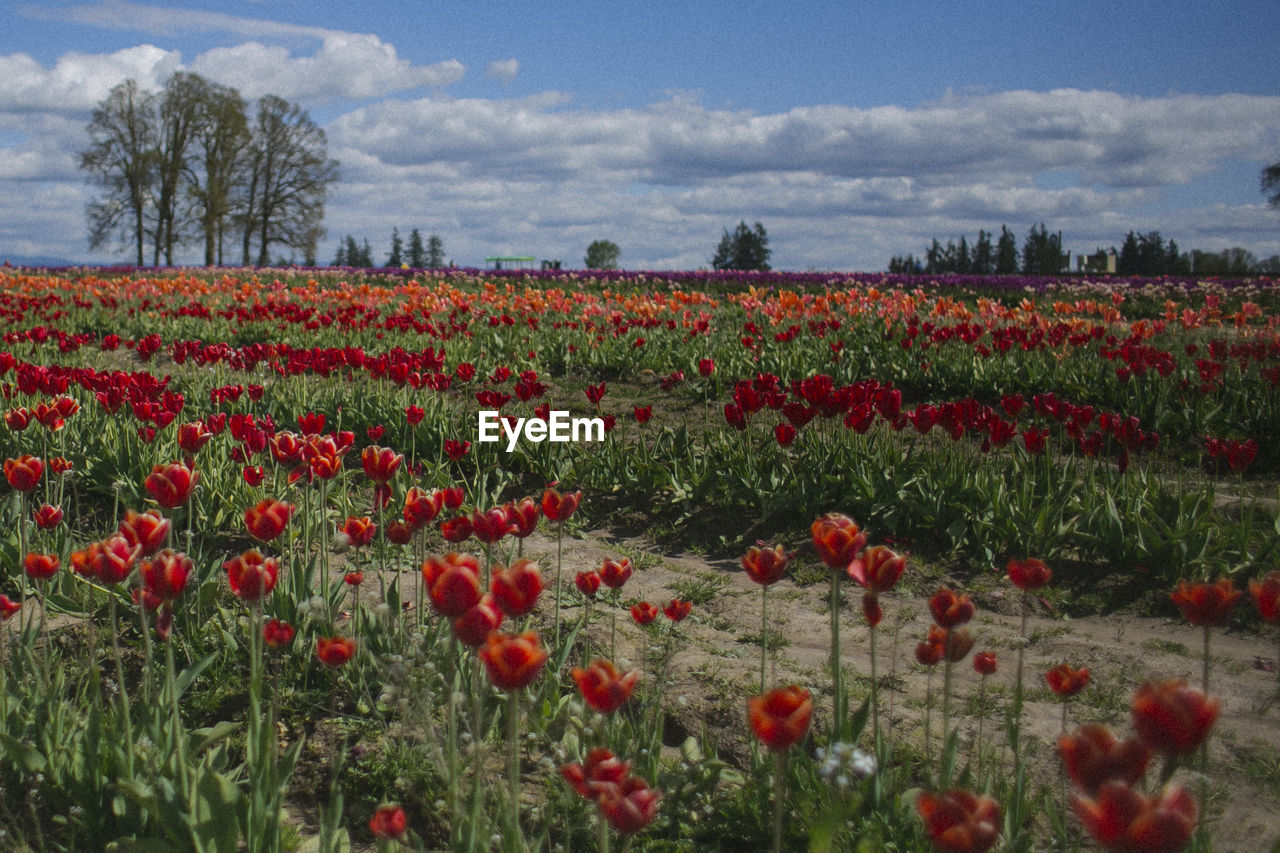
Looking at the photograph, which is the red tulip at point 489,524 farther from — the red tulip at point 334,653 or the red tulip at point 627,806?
the red tulip at point 627,806

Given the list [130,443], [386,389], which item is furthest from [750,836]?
[386,389]

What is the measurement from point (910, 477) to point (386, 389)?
3782mm

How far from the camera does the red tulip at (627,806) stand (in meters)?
1.34

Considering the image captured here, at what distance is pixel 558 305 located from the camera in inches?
474

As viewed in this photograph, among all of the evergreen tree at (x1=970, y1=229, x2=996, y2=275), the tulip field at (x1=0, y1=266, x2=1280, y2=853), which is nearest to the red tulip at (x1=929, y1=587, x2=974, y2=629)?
the tulip field at (x1=0, y1=266, x2=1280, y2=853)

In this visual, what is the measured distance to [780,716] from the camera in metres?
1.40

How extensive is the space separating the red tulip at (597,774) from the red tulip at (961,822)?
1.46 feet

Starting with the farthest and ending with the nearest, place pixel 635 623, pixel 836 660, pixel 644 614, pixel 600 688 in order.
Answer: pixel 635 623 < pixel 644 614 < pixel 836 660 < pixel 600 688

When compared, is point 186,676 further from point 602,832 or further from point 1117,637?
point 1117,637

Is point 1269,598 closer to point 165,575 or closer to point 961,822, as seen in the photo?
point 961,822

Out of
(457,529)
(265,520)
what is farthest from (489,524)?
(265,520)

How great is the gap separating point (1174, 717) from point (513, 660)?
2.92 feet

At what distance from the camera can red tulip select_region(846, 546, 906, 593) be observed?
185 centimetres

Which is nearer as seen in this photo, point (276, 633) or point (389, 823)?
point (389, 823)
